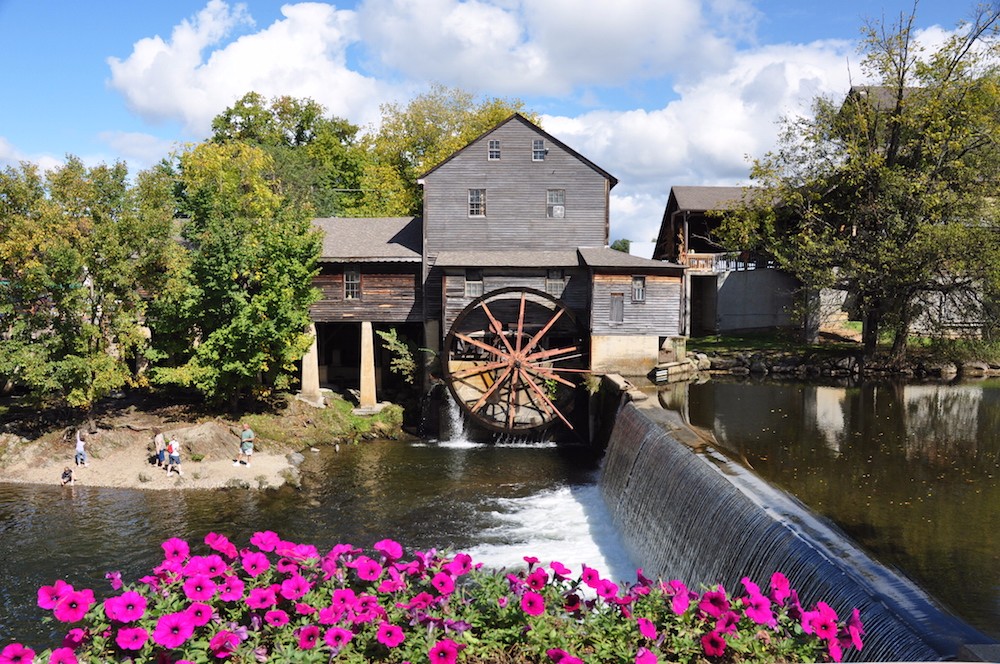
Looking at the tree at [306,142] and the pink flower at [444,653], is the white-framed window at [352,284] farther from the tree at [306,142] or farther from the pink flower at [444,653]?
the pink flower at [444,653]

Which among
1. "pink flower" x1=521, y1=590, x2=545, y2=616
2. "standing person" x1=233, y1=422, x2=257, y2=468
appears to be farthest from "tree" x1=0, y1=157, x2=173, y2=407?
"pink flower" x1=521, y1=590, x2=545, y2=616

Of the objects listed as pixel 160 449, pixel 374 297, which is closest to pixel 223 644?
pixel 160 449

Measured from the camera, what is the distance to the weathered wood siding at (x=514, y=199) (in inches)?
1099

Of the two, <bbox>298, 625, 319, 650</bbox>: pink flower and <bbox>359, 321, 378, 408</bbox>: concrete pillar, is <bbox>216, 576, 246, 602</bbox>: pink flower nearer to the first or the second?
<bbox>298, 625, 319, 650</bbox>: pink flower

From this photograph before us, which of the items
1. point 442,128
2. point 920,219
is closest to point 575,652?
point 920,219

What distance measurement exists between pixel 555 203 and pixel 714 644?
2392 centimetres

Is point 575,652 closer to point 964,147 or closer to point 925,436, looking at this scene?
point 925,436

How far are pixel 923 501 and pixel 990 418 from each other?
1069cm

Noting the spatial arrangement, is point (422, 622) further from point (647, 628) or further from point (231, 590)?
point (647, 628)

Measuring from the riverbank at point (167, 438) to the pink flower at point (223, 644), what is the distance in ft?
49.8

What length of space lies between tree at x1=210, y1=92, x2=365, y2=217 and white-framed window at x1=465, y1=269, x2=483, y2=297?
18.3 meters

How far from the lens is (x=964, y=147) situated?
2922cm

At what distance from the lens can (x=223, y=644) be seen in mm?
5426

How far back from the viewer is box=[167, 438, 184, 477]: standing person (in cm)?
2022
